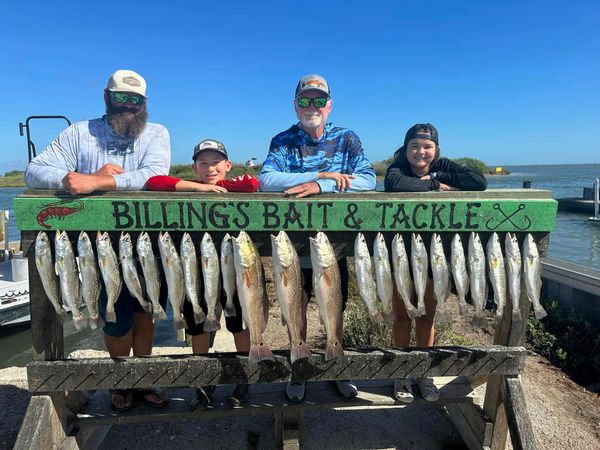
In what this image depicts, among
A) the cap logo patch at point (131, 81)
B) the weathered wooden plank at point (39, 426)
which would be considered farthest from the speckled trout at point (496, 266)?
the weathered wooden plank at point (39, 426)

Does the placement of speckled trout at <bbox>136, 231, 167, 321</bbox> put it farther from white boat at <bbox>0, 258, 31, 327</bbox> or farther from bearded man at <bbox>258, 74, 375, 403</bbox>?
white boat at <bbox>0, 258, 31, 327</bbox>

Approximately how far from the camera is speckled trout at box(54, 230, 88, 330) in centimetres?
255

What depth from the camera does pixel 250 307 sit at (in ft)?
8.46

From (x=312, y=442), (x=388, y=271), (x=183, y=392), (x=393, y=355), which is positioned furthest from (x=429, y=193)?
(x=183, y=392)

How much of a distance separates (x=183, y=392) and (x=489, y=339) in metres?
4.31

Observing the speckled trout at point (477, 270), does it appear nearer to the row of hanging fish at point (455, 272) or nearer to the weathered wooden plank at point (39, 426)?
the row of hanging fish at point (455, 272)

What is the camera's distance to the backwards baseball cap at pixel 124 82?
3115mm

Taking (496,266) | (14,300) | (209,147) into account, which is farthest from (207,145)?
(14,300)

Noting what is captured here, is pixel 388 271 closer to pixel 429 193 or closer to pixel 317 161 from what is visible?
pixel 429 193

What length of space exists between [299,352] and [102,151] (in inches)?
78.9

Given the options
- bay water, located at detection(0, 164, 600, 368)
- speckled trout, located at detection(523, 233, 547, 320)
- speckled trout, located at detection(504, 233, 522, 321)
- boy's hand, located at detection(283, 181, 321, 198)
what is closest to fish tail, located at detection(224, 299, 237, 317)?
boy's hand, located at detection(283, 181, 321, 198)

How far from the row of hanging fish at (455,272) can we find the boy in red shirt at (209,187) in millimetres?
1022

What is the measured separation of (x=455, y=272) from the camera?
2.82m

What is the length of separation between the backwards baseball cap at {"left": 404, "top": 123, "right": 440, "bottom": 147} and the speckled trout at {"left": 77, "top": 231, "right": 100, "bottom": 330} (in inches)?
97.9
